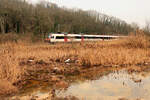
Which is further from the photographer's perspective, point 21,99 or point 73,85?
point 73,85

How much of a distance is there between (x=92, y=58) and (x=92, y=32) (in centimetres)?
4742

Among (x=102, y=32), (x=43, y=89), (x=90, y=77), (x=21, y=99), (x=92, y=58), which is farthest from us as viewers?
(x=102, y=32)

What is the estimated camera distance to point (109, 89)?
15.8 ft

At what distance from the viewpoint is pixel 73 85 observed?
17.1ft

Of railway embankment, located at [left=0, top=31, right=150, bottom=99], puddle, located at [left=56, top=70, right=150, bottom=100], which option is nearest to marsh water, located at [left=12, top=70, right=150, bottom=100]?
puddle, located at [left=56, top=70, right=150, bottom=100]

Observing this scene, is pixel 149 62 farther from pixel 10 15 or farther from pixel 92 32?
pixel 92 32

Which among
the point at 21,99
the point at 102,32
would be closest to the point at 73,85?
the point at 21,99

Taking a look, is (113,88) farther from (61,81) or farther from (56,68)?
(56,68)

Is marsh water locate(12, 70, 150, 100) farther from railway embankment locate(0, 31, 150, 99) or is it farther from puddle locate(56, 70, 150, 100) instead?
railway embankment locate(0, 31, 150, 99)

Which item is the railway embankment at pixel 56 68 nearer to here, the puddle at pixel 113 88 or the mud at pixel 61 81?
the mud at pixel 61 81

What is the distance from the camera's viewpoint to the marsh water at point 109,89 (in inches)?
167

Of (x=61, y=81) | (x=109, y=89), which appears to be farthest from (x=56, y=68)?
(x=109, y=89)

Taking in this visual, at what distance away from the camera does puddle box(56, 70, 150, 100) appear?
4.25m

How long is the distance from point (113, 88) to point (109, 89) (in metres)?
0.16
